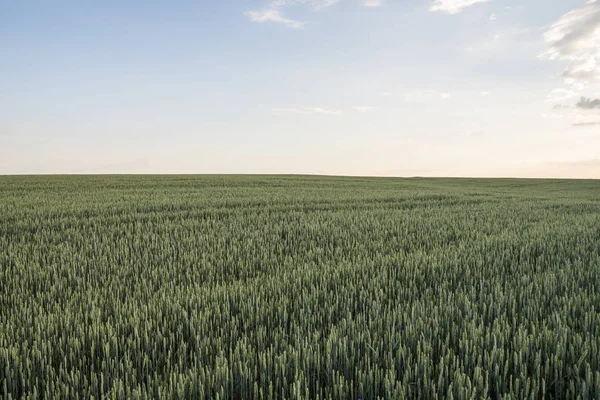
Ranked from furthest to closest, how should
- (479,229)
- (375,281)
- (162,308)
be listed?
(479,229) → (375,281) → (162,308)

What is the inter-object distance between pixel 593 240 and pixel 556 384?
6651mm

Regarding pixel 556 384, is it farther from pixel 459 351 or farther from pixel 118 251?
pixel 118 251

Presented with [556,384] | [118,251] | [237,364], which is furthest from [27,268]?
[556,384]

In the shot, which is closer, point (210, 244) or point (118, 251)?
point (118, 251)

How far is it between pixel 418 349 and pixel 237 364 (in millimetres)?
1217

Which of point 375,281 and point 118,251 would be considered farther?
point 118,251

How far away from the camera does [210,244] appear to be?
311 inches

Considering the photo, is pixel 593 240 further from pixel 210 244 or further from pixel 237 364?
pixel 237 364

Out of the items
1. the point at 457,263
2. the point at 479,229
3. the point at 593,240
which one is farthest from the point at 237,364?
the point at 479,229

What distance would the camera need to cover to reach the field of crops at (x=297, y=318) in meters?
2.62

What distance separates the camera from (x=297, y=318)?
12.5ft

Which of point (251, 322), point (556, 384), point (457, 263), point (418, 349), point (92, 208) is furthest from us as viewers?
point (92, 208)

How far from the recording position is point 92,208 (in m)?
12.7

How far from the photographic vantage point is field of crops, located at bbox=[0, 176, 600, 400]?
262 centimetres
